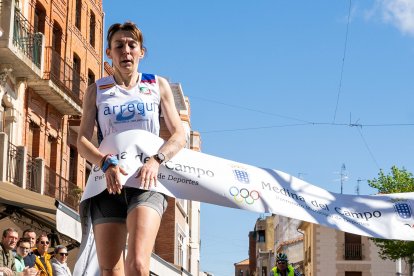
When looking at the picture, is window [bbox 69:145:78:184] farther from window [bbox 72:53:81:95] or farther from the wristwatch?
the wristwatch

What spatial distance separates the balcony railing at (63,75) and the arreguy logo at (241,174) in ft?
71.0

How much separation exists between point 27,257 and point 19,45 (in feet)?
43.5

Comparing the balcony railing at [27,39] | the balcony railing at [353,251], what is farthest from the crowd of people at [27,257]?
the balcony railing at [353,251]

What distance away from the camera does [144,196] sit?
4621mm

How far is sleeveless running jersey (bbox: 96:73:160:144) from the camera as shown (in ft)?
16.2

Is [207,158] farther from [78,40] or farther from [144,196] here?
[78,40]

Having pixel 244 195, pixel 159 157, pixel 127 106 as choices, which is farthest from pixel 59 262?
pixel 159 157

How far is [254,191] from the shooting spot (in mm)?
6617

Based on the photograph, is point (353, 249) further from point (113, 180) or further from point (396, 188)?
point (113, 180)

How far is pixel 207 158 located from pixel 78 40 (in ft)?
92.3

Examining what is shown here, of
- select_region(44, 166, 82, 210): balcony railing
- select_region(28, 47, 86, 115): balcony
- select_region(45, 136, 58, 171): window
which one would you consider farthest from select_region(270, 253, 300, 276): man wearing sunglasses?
select_region(45, 136, 58, 171): window

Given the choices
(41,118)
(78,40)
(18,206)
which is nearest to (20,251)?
(18,206)

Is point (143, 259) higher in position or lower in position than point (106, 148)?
lower

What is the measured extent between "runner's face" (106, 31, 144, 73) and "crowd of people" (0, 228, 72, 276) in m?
6.11
